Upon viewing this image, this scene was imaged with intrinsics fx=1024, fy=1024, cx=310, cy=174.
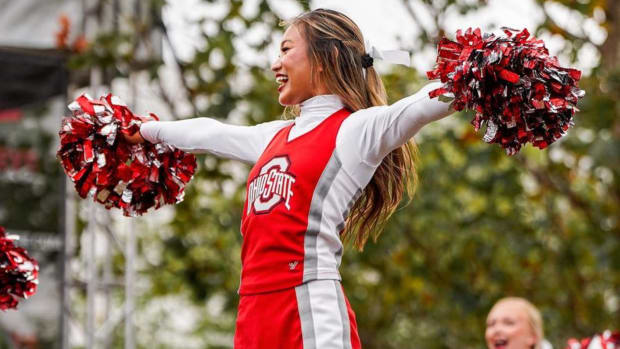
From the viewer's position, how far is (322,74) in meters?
2.59

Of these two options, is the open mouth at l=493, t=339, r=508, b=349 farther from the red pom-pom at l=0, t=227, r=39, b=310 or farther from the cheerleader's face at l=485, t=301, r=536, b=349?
the red pom-pom at l=0, t=227, r=39, b=310

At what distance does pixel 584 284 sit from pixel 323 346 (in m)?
Result: 7.04

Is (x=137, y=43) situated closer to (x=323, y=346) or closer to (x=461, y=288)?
(x=461, y=288)

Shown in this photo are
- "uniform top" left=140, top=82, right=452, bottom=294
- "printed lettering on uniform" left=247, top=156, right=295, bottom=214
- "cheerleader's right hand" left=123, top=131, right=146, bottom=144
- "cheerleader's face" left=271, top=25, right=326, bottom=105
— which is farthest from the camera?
"cheerleader's right hand" left=123, top=131, right=146, bottom=144

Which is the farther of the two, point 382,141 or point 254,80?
point 254,80

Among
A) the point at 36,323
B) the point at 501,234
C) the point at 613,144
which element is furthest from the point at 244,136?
the point at 501,234

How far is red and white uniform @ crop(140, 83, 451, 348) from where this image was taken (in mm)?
2322

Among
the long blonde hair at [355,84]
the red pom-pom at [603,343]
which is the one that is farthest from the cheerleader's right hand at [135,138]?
the red pom-pom at [603,343]

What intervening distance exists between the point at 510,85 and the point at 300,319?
0.70m

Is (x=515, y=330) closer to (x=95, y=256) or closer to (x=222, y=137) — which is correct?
(x=222, y=137)

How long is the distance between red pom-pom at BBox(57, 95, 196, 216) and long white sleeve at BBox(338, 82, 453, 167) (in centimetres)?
61

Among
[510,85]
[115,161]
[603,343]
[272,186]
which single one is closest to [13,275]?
[115,161]

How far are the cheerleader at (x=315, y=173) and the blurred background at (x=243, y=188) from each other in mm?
3261

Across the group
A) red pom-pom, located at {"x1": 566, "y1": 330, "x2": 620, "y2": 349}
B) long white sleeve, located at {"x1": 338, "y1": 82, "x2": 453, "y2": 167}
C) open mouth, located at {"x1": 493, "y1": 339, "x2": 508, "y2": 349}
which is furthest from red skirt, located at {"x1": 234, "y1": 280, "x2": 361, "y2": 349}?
open mouth, located at {"x1": 493, "y1": 339, "x2": 508, "y2": 349}
